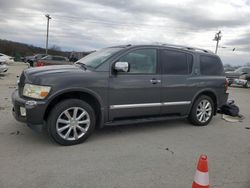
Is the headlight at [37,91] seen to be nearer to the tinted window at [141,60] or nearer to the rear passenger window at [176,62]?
the tinted window at [141,60]

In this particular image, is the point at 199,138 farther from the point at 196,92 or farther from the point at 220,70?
the point at 220,70

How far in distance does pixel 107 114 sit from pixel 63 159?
1.26 m

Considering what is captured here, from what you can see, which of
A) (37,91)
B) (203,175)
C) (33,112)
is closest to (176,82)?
(37,91)

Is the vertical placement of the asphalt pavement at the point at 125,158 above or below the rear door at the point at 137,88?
below

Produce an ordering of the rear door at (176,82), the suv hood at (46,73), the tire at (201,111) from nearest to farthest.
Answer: the suv hood at (46,73)
the rear door at (176,82)
the tire at (201,111)

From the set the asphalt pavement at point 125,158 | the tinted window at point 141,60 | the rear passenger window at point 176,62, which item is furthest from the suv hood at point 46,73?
the rear passenger window at point 176,62

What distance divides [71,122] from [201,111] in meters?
3.34

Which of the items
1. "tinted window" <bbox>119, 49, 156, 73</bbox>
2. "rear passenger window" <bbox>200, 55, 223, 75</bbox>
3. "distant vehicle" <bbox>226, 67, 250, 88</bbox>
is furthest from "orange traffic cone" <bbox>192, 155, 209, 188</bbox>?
"distant vehicle" <bbox>226, 67, 250, 88</bbox>

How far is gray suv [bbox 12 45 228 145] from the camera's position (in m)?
4.42

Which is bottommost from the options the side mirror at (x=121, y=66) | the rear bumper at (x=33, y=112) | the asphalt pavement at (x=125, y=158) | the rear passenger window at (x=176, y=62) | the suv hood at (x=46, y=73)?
the asphalt pavement at (x=125, y=158)

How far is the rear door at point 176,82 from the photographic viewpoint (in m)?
5.62

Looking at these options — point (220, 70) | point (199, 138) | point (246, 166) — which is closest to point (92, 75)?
point (199, 138)

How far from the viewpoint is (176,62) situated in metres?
5.87

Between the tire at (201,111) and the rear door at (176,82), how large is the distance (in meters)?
0.28
